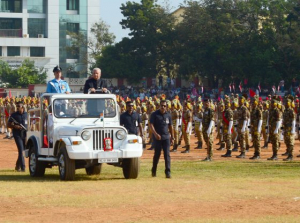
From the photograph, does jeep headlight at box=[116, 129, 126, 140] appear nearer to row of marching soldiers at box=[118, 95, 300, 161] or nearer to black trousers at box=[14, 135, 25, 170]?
black trousers at box=[14, 135, 25, 170]

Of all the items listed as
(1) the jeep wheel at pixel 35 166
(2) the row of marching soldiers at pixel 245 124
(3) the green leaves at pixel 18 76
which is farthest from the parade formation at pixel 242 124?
(3) the green leaves at pixel 18 76

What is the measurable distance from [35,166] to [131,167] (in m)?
2.72

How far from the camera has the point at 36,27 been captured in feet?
347

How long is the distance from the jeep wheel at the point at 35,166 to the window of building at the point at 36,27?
85.4 meters

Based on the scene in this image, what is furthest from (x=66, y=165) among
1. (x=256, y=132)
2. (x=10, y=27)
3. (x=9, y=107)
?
(x=10, y=27)

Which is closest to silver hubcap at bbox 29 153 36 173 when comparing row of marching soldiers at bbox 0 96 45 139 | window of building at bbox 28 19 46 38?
row of marching soldiers at bbox 0 96 45 139

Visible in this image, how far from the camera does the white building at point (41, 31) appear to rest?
10412cm

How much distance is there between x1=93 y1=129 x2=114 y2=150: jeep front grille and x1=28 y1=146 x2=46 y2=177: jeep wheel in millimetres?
2291

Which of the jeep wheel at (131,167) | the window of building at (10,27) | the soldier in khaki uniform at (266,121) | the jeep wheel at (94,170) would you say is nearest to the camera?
the jeep wheel at (131,167)

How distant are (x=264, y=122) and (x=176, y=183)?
52.0ft

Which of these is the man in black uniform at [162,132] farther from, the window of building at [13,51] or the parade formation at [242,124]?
the window of building at [13,51]

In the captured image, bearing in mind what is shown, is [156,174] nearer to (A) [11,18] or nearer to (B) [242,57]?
(B) [242,57]

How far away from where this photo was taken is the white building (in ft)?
342

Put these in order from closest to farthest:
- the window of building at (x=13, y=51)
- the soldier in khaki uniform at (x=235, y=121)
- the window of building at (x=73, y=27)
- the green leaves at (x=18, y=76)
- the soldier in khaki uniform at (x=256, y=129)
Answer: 1. the soldier in khaki uniform at (x=256, y=129)
2. the soldier in khaki uniform at (x=235, y=121)
3. the green leaves at (x=18, y=76)
4. the window of building at (x=13, y=51)
5. the window of building at (x=73, y=27)
